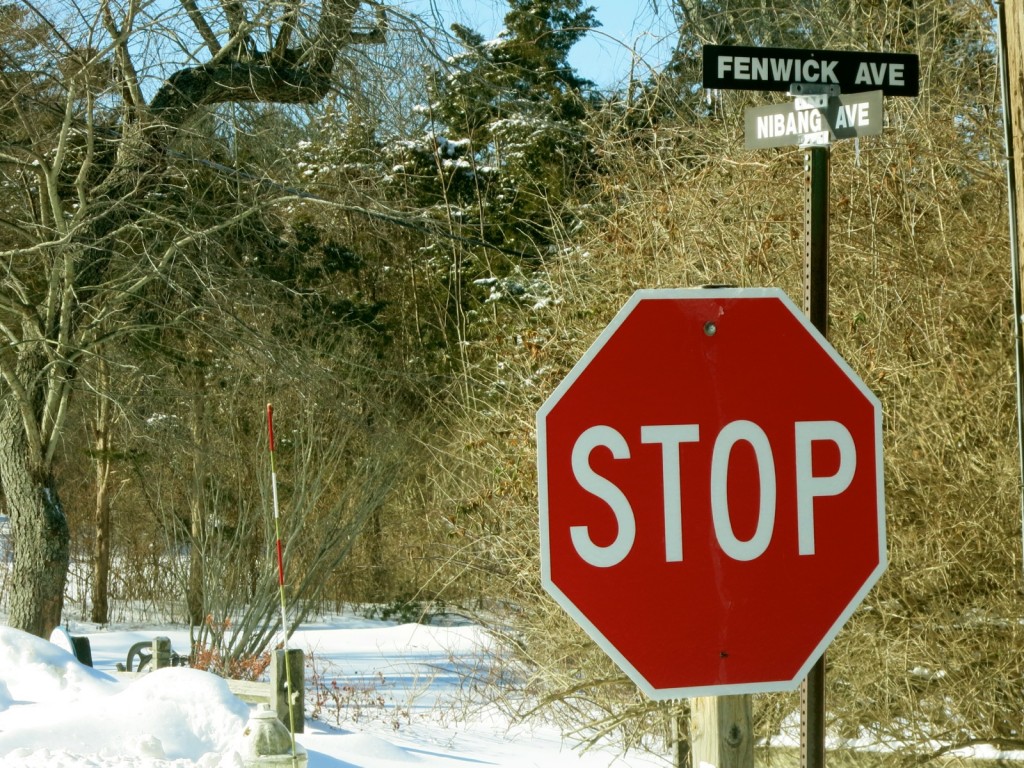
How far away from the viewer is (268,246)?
15.5 m

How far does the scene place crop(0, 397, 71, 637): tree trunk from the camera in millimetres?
13539

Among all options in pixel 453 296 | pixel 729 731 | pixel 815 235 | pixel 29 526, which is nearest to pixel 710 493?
pixel 729 731

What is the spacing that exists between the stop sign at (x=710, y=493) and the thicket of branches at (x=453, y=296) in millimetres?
5100

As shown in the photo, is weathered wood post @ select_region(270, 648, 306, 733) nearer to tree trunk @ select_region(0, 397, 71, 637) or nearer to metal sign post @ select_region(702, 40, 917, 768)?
tree trunk @ select_region(0, 397, 71, 637)

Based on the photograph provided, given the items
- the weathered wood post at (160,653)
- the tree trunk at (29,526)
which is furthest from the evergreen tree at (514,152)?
the weathered wood post at (160,653)

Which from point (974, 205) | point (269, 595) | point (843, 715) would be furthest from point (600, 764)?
point (269, 595)

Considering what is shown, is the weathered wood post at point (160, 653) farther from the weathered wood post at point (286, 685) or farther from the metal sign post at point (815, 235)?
the metal sign post at point (815, 235)

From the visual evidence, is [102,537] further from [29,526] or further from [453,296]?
[29,526]

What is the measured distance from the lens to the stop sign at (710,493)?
7.29ft

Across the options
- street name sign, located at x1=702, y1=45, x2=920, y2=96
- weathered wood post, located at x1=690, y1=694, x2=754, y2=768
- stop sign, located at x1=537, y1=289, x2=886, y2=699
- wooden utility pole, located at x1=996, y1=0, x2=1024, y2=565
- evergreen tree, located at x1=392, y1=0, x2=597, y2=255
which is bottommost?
weathered wood post, located at x1=690, y1=694, x2=754, y2=768

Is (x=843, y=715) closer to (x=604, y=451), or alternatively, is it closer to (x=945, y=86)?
(x=945, y=86)

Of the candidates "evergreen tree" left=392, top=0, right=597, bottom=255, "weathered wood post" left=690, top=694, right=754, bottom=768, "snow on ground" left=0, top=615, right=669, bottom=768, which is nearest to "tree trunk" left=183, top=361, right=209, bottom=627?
"snow on ground" left=0, top=615, right=669, bottom=768

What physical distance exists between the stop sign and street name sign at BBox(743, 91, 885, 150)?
71 cm

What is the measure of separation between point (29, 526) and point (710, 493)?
41.4ft
